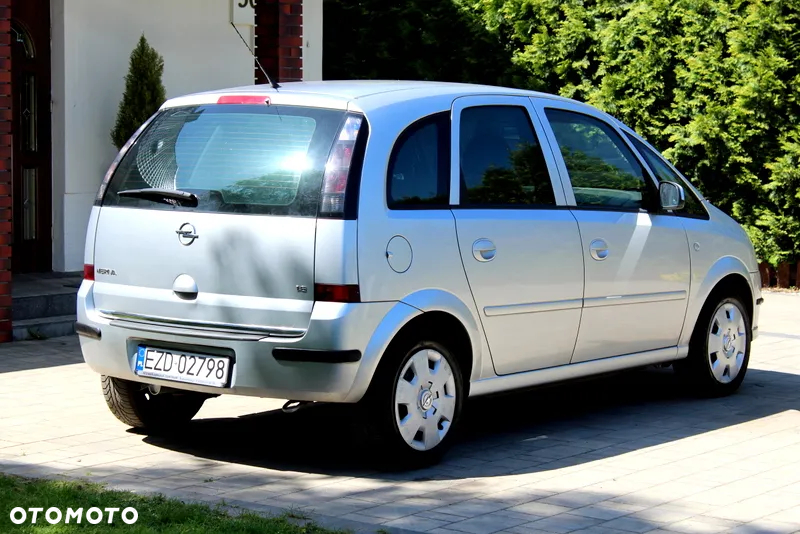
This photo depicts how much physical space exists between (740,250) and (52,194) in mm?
7232

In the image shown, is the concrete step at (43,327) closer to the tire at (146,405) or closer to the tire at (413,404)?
the tire at (146,405)

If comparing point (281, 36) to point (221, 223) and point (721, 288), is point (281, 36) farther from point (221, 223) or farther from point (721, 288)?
point (221, 223)

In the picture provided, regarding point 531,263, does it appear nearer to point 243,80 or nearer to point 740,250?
point 740,250

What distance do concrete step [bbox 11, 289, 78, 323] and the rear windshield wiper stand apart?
423 cm

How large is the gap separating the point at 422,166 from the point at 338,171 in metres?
0.62

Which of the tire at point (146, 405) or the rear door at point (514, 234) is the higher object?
the rear door at point (514, 234)

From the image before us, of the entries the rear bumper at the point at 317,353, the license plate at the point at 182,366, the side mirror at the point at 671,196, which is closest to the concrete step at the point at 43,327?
the license plate at the point at 182,366

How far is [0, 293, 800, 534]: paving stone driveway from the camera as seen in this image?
5.68 meters

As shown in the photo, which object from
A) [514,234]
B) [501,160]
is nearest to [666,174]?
[501,160]

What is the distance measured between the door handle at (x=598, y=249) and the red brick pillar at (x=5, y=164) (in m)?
4.99

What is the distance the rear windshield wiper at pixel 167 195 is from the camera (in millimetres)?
6469

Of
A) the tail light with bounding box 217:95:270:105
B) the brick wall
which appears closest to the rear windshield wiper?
the tail light with bounding box 217:95:270:105

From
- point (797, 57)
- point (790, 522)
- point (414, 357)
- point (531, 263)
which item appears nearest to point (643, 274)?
point (531, 263)

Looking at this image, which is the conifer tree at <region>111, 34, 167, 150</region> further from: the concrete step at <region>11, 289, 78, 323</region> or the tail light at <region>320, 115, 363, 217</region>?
the tail light at <region>320, 115, 363, 217</region>
